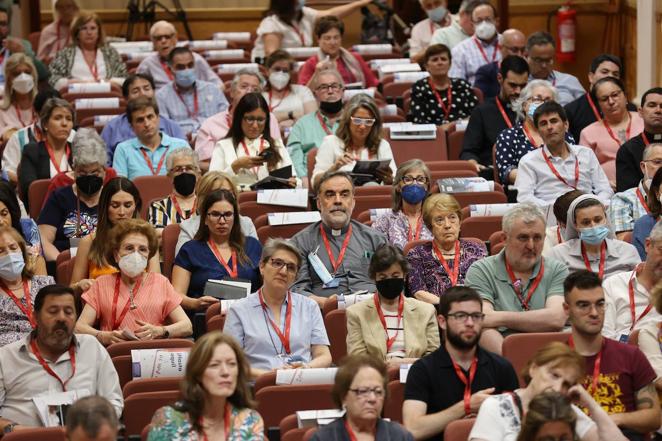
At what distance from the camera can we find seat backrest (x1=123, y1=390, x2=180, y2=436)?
4.84 meters

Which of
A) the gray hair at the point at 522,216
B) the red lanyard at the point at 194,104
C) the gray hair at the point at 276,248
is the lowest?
the gray hair at the point at 276,248

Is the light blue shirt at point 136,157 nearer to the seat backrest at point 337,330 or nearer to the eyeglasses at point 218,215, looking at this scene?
the eyeglasses at point 218,215

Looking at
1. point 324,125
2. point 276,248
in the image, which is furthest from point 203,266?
point 324,125

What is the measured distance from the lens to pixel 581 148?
7172 mm

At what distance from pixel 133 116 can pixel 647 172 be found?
280 cm

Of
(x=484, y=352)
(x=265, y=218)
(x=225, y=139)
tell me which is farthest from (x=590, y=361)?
(x=225, y=139)

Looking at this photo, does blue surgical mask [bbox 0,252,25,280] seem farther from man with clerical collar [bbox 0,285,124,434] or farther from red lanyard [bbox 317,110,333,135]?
red lanyard [bbox 317,110,333,135]

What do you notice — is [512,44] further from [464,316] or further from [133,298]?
[464,316]

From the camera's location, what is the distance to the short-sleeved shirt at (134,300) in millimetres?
5703

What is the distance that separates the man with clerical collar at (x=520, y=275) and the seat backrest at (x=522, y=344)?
0.40 meters

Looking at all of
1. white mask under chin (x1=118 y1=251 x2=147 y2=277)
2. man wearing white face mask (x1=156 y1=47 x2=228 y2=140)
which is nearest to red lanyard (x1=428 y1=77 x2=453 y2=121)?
man wearing white face mask (x1=156 y1=47 x2=228 y2=140)

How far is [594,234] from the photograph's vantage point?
5867 mm

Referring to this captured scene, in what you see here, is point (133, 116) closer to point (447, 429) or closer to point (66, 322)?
point (66, 322)

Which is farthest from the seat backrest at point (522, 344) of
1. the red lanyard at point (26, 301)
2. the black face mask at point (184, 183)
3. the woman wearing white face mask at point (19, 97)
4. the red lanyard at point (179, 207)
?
the woman wearing white face mask at point (19, 97)
